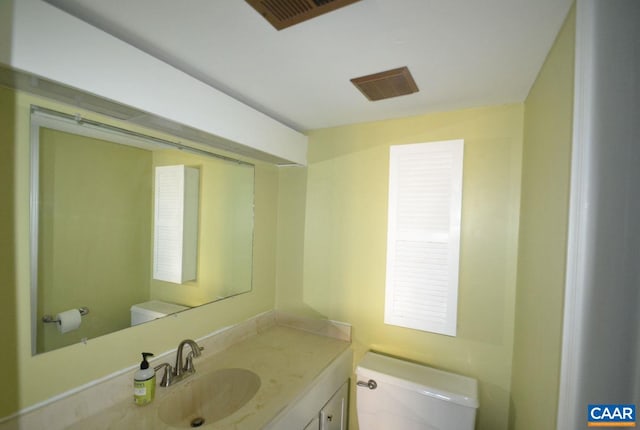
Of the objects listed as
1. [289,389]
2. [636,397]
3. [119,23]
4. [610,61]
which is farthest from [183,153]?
[636,397]

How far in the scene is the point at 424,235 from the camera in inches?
57.4

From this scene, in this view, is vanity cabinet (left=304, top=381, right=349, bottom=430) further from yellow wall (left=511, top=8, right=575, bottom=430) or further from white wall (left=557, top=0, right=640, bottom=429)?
white wall (left=557, top=0, right=640, bottom=429)

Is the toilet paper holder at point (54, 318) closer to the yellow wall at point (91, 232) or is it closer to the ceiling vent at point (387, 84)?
the yellow wall at point (91, 232)

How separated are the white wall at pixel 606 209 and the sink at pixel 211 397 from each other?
1.26m

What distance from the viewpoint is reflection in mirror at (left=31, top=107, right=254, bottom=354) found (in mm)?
899

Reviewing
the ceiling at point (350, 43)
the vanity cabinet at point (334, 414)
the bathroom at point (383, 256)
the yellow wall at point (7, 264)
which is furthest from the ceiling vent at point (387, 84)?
the vanity cabinet at point (334, 414)

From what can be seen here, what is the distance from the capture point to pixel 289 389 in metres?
1.18

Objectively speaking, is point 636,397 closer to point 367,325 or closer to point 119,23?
point 367,325

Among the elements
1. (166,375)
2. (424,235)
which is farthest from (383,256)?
(166,375)

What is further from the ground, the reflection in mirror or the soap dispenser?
the reflection in mirror

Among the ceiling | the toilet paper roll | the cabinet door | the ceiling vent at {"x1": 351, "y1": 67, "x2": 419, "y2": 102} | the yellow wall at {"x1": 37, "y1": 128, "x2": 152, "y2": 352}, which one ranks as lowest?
the cabinet door

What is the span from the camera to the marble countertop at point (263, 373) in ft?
3.16

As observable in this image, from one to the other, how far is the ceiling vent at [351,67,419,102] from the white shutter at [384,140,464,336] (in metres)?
0.37

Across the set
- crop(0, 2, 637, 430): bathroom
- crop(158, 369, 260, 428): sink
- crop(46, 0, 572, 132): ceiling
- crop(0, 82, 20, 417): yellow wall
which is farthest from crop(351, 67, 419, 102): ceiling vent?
crop(158, 369, 260, 428): sink
